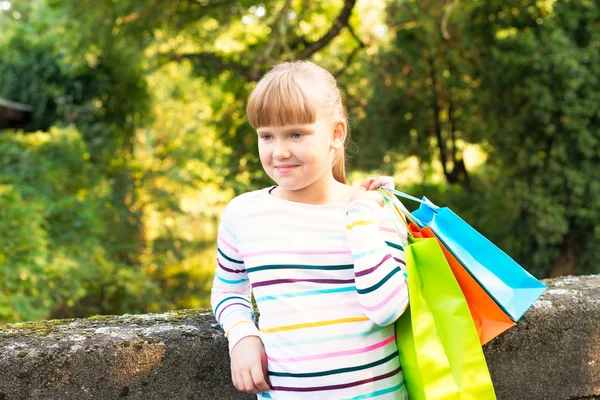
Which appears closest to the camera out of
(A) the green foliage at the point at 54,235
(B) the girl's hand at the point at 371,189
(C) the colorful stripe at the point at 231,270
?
(B) the girl's hand at the point at 371,189

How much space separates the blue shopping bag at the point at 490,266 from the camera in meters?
1.39

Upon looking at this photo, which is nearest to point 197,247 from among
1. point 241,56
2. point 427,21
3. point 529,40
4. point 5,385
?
point 241,56

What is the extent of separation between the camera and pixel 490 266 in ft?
4.64

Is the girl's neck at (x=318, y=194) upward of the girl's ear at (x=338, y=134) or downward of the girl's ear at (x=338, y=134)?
downward

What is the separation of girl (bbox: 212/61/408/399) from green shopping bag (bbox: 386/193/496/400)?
4cm

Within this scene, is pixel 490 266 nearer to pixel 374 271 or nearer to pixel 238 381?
pixel 374 271

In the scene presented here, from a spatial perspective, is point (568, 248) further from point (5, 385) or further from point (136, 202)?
point (5, 385)

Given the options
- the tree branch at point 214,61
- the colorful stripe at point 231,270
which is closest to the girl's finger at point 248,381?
the colorful stripe at point 231,270

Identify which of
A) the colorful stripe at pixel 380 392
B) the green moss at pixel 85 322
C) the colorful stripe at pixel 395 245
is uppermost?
the colorful stripe at pixel 395 245

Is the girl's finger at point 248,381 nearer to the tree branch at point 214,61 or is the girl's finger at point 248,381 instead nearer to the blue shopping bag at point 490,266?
the blue shopping bag at point 490,266

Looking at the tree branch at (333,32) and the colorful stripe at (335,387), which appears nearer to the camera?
the colorful stripe at (335,387)

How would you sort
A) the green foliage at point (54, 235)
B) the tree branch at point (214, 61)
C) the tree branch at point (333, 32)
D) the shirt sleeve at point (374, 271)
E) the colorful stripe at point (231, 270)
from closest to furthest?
the shirt sleeve at point (374, 271)
the colorful stripe at point (231, 270)
the green foliage at point (54, 235)
the tree branch at point (333, 32)
the tree branch at point (214, 61)

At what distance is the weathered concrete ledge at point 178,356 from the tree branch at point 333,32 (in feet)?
28.5

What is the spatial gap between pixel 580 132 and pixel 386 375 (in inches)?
329
